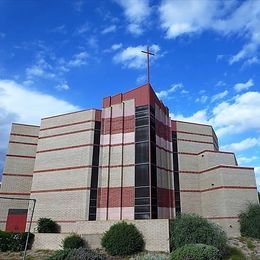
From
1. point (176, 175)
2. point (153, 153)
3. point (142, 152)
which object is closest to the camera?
point (142, 152)

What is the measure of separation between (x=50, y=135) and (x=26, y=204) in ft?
28.1

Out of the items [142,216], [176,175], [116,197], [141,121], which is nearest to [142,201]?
[142,216]

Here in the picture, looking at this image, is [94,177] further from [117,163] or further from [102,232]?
[102,232]

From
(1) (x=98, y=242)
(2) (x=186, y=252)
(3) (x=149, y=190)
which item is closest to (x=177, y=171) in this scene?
(3) (x=149, y=190)

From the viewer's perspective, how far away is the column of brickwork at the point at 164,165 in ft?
103

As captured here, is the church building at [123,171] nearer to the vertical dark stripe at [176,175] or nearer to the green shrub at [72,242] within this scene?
the vertical dark stripe at [176,175]

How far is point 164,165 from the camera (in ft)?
110

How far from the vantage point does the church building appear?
3031cm

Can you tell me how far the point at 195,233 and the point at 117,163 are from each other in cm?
1153

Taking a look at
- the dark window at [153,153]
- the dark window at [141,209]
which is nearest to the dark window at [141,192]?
the dark window at [141,209]

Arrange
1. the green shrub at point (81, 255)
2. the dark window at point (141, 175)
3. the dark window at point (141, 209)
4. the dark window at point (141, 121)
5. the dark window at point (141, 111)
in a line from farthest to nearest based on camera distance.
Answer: the dark window at point (141, 111) < the dark window at point (141, 121) < the dark window at point (141, 175) < the dark window at point (141, 209) < the green shrub at point (81, 255)

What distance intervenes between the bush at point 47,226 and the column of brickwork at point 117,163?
16.1ft

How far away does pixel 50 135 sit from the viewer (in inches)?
1443

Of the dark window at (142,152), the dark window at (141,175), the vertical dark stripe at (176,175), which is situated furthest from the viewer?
the vertical dark stripe at (176,175)
